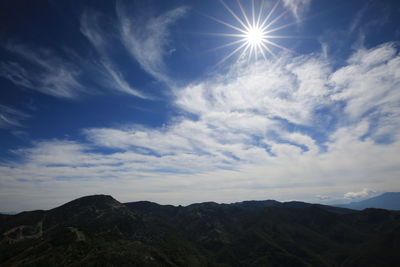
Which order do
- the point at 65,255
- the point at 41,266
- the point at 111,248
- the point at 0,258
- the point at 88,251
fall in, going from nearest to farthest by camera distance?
1. the point at 41,266
2. the point at 65,255
3. the point at 88,251
4. the point at 111,248
5. the point at 0,258

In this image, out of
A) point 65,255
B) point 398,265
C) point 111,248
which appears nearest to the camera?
point 65,255

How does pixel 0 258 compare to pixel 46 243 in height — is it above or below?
below

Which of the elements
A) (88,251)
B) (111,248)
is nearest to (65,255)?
(88,251)

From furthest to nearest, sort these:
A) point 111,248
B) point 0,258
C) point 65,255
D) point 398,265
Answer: point 398,265, point 0,258, point 111,248, point 65,255

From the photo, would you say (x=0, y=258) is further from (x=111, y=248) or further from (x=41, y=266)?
(x=111, y=248)

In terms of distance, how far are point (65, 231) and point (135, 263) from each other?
79168 mm

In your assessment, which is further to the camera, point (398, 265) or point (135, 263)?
point (398, 265)

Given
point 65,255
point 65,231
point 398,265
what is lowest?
point 398,265

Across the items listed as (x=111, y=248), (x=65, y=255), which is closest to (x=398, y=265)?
(x=111, y=248)

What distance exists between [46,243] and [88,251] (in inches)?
1695

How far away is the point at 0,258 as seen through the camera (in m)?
184

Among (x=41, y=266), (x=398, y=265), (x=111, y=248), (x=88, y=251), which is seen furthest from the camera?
(x=398, y=265)

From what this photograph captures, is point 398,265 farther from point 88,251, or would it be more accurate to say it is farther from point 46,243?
point 46,243

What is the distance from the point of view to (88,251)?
160000 mm
